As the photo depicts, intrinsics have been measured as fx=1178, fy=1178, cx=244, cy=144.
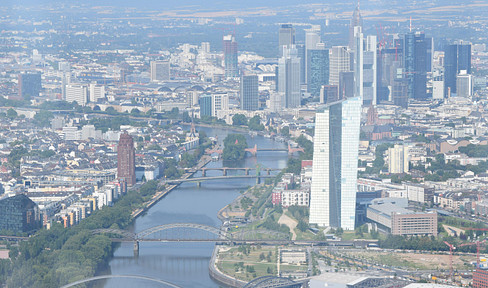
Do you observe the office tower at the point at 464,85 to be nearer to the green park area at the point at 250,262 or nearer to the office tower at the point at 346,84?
the office tower at the point at 346,84

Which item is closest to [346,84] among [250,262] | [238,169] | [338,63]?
[338,63]

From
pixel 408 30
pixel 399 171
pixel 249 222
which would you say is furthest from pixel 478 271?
pixel 408 30

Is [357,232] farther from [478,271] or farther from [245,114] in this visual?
[245,114]

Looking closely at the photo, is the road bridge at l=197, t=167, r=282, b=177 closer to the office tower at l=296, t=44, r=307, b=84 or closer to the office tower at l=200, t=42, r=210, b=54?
the office tower at l=296, t=44, r=307, b=84

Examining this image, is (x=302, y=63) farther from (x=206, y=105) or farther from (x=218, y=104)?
(x=206, y=105)

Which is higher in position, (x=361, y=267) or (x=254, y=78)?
(x=254, y=78)

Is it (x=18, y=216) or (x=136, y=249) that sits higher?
(x=18, y=216)
